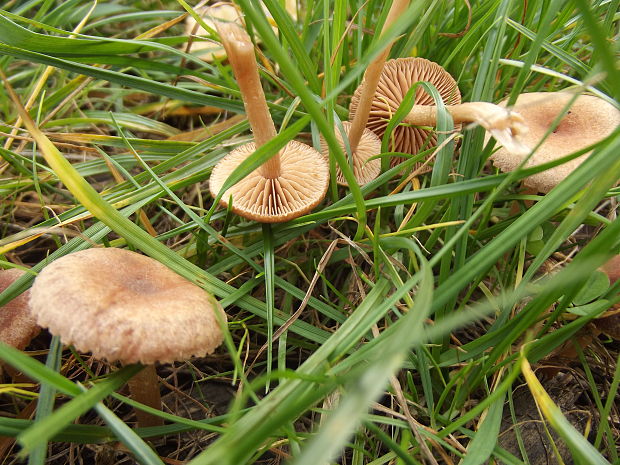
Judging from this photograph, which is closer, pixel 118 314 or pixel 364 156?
pixel 118 314

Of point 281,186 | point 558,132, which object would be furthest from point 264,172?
point 558,132

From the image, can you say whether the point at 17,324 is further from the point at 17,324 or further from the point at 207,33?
the point at 207,33

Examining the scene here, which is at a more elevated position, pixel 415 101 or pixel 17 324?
pixel 415 101

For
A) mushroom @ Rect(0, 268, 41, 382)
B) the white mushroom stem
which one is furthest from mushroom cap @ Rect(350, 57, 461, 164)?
mushroom @ Rect(0, 268, 41, 382)

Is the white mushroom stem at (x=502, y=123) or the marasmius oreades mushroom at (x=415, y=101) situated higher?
the white mushroom stem at (x=502, y=123)

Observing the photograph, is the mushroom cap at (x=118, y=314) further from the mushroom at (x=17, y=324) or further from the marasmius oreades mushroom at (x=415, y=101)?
the marasmius oreades mushroom at (x=415, y=101)

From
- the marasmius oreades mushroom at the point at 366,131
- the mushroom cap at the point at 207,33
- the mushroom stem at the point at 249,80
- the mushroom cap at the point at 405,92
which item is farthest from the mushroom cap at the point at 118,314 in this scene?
the mushroom cap at the point at 207,33

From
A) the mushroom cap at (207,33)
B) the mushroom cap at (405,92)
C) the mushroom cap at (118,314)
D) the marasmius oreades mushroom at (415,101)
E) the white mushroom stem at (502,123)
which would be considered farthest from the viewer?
the mushroom cap at (207,33)
